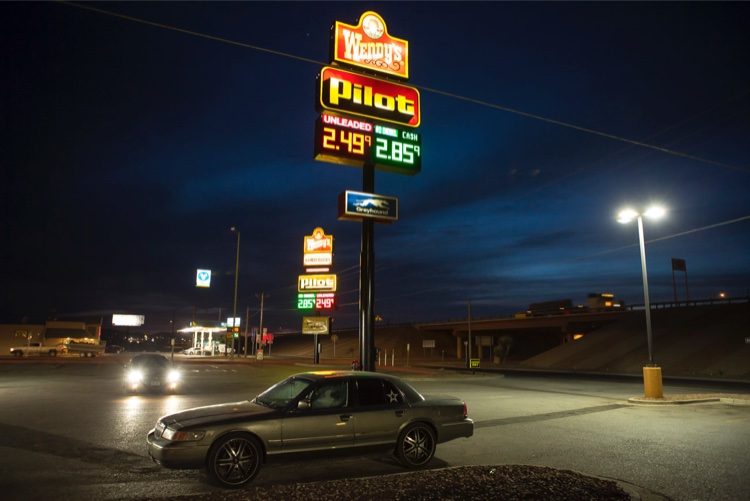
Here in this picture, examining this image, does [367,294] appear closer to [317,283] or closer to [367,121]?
[367,121]

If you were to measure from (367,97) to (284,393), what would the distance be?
13.4 metres

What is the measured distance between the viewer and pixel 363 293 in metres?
18.5

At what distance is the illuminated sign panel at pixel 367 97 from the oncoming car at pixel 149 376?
11.6 m

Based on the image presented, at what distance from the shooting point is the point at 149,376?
1961 cm

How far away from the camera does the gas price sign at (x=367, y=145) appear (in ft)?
61.7

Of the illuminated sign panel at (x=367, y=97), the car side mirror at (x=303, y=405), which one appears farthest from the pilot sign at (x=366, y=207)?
the car side mirror at (x=303, y=405)

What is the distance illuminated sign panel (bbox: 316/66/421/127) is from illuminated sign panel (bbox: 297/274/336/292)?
97.1 feet

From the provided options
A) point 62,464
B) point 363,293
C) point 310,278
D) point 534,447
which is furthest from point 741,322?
point 62,464

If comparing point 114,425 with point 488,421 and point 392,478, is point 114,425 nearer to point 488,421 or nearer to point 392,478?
point 392,478

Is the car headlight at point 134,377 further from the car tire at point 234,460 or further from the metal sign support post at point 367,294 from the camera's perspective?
the car tire at point 234,460

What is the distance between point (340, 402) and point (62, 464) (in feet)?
14.7

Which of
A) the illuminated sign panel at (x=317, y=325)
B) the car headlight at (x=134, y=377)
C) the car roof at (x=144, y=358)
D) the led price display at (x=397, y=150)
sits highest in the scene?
the led price display at (x=397, y=150)

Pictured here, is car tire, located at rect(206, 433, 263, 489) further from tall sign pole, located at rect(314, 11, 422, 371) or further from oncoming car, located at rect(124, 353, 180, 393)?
oncoming car, located at rect(124, 353, 180, 393)

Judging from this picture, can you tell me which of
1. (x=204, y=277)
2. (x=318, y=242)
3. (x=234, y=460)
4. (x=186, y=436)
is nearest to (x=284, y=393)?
(x=234, y=460)
